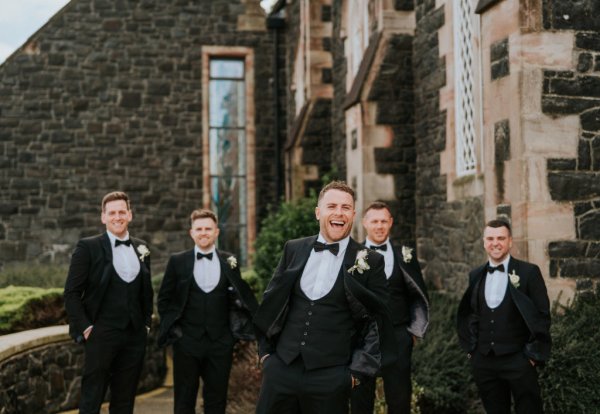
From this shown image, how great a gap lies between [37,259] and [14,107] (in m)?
3.00

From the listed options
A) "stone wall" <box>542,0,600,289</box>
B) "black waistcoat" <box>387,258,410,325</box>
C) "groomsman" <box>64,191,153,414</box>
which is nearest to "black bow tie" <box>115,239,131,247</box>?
"groomsman" <box>64,191,153,414</box>

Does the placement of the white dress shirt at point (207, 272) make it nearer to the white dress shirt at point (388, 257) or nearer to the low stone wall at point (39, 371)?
the white dress shirt at point (388, 257)

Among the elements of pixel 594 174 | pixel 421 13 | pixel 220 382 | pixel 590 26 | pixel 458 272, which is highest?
pixel 421 13

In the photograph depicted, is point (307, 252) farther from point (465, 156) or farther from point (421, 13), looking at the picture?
point (421, 13)

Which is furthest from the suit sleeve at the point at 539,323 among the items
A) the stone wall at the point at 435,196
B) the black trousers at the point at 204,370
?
the stone wall at the point at 435,196

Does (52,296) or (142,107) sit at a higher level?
(142,107)

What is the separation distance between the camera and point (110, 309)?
19.9 ft

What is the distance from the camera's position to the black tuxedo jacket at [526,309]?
218 inches

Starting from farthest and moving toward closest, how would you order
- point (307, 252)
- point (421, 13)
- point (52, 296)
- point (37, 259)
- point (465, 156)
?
point (37, 259) → point (421, 13) → point (465, 156) → point (52, 296) → point (307, 252)

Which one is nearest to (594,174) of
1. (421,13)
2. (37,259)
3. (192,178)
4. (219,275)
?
(219,275)

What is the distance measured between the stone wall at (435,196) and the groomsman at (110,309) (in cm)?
427

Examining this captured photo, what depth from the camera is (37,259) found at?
1627cm

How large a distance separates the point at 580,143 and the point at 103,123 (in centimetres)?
1149

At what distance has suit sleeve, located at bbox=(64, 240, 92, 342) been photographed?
235 inches
